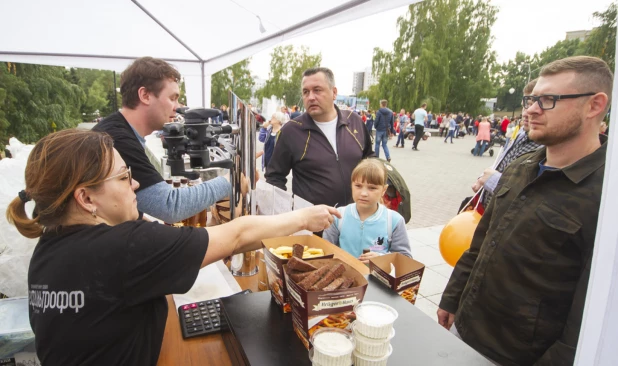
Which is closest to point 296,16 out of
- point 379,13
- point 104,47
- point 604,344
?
point 379,13

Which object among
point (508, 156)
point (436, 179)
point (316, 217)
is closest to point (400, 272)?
Answer: point (316, 217)

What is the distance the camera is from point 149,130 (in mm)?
2141

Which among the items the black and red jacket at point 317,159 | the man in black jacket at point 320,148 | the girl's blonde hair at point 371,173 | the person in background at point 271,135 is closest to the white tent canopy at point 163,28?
the man in black jacket at point 320,148

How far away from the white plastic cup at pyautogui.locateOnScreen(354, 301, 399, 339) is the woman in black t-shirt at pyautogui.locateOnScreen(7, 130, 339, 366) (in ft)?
1.75

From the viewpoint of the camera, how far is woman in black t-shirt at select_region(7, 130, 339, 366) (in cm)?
101

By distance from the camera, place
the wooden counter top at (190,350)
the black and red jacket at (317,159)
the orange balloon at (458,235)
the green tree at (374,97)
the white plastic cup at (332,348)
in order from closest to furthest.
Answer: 1. the white plastic cup at (332,348)
2. the wooden counter top at (190,350)
3. the orange balloon at (458,235)
4. the black and red jacket at (317,159)
5. the green tree at (374,97)

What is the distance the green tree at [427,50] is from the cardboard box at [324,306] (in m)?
31.0

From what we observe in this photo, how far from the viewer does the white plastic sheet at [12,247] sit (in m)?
1.81

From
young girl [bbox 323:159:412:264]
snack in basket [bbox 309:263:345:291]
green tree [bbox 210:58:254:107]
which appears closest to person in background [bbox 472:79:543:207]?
young girl [bbox 323:159:412:264]

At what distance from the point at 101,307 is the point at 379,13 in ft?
6.73

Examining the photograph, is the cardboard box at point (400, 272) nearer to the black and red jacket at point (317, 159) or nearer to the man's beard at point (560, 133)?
the man's beard at point (560, 133)

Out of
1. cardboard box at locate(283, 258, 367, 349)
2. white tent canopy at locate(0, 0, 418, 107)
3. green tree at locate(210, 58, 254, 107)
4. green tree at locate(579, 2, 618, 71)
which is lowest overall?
cardboard box at locate(283, 258, 367, 349)

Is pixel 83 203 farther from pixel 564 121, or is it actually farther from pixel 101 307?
pixel 564 121

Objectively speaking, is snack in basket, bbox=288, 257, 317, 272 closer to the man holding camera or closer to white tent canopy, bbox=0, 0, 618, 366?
white tent canopy, bbox=0, 0, 618, 366
